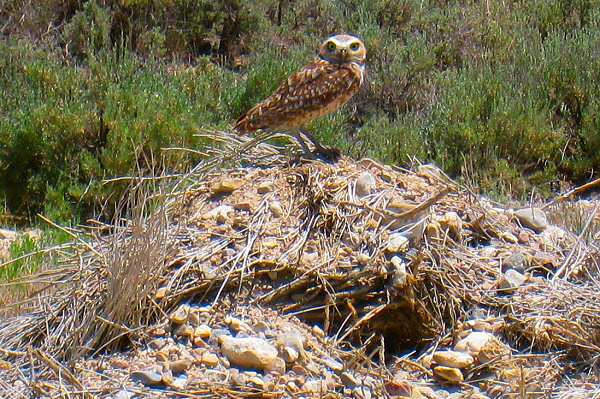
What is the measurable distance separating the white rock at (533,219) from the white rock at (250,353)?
198cm

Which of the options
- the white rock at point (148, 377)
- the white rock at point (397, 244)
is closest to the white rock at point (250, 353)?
the white rock at point (148, 377)

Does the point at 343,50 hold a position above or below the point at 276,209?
above

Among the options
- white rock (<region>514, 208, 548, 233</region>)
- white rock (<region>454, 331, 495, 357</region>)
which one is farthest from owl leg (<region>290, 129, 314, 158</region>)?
white rock (<region>454, 331, 495, 357</region>)

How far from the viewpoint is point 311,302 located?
5.40m

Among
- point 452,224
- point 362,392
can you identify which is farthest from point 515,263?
point 362,392

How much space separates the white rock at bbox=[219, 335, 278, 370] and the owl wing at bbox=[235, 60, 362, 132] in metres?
2.39

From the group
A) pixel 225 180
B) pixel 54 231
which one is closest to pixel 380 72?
pixel 54 231

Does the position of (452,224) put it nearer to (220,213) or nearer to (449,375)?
(449,375)

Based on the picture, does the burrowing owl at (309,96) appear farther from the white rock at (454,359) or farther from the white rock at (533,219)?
the white rock at (454,359)

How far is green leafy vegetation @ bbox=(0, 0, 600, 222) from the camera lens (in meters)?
9.91

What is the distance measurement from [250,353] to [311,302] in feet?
1.90

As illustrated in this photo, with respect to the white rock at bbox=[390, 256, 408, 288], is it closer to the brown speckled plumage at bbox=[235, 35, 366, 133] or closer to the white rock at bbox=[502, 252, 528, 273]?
the white rock at bbox=[502, 252, 528, 273]

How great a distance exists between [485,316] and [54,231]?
4.37 metres

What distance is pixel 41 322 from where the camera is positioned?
17.9ft
